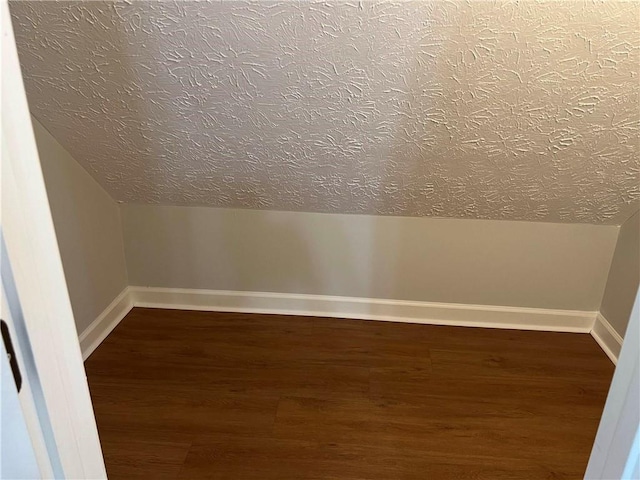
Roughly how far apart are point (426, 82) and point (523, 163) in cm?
60

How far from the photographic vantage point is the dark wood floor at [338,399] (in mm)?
1650

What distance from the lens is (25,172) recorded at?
58 centimetres

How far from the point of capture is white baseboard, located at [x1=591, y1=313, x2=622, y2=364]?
221 centimetres

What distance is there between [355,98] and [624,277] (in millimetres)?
1510

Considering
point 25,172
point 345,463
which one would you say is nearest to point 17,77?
point 25,172

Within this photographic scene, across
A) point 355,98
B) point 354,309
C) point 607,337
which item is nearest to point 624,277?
point 607,337

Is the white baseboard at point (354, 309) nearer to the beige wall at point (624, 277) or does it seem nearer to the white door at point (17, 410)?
the beige wall at point (624, 277)

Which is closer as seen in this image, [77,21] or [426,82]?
[77,21]

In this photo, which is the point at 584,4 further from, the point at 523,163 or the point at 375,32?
the point at 523,163

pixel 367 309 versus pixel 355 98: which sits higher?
pixel 355 98

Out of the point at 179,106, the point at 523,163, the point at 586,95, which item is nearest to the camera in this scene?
the point at 586,95

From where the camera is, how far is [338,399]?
1.94m

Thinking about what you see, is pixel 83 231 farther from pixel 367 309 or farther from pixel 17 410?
pixel 17 410

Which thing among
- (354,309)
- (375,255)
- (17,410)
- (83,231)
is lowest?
(354,309)
